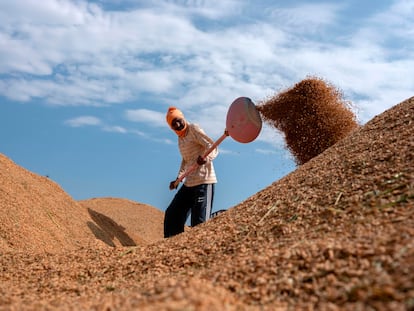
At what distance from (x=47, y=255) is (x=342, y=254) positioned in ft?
7.46

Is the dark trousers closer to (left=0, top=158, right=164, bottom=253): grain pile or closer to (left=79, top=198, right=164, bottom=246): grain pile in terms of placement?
(left=0, top=158, right=164, bottom=253): grain pile

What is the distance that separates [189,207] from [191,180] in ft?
1.12

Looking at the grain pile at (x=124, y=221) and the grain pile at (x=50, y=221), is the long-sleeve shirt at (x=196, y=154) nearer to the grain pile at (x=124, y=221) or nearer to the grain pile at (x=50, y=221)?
the grain pile at (x=50, y=221)

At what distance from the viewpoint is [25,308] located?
6.89 ft

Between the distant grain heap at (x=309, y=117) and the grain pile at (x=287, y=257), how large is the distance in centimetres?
100

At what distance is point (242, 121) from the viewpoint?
4.63 m

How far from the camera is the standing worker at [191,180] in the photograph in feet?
→ 15.6

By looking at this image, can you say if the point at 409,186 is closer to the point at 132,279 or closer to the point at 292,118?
the point at 132,279

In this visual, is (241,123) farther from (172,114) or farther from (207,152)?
(172,114)

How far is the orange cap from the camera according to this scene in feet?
16.6

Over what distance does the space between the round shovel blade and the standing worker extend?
30 centimetres

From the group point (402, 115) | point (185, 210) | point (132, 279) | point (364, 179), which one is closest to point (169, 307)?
point (132, 279)

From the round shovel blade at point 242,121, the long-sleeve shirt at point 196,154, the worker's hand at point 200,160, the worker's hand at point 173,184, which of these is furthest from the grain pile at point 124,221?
the round shovel blade at point 242,121

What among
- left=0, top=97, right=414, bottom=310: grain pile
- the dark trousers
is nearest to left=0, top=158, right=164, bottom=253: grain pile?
the dark trousers
